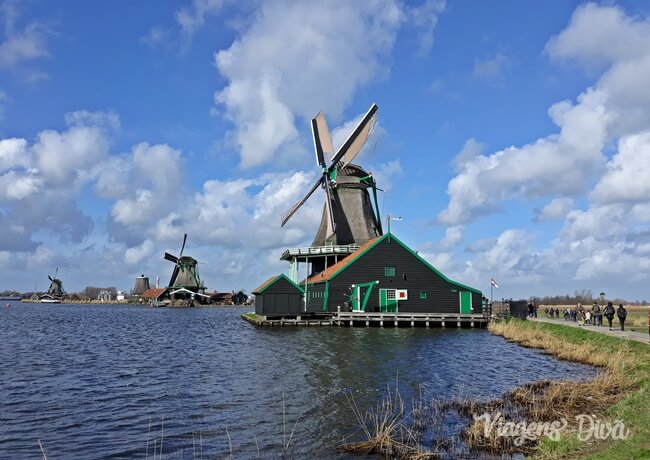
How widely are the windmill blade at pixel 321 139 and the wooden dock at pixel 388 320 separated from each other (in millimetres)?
19689

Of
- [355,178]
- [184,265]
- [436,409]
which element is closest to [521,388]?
[436,409]

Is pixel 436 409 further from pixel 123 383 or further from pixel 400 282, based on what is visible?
pixel 400 282

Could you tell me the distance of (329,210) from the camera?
5166 cm

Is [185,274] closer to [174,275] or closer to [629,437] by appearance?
[174,275]

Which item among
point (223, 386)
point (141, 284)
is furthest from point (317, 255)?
point (141, 284)

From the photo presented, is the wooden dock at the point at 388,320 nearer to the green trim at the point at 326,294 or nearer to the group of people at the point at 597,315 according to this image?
the green trim at the point at 326,294

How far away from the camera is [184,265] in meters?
103

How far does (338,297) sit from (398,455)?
32.1 metres

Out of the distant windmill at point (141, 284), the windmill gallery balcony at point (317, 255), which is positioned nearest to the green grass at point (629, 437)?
the windmill gallery balcony at point (317, 255)

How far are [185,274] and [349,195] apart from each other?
198 ft

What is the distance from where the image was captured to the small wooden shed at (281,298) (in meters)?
42.6

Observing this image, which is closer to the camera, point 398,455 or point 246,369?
point 398,455

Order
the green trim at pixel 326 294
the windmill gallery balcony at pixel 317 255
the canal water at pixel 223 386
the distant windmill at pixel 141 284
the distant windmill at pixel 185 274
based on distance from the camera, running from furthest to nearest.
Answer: the distant windmill at pixel 141 284
the distant windmill at pixel 185 274
the windmill gallery balcony at pixel 317 255
the green trim at pixel 326 294
the canal water at pixel 223 386

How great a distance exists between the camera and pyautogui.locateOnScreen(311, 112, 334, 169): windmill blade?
5584 centimetres
